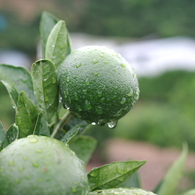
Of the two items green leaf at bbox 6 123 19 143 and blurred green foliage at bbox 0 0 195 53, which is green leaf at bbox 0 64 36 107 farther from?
blurred green foliage at bbox 0 0 195 53

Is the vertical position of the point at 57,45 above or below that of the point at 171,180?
above

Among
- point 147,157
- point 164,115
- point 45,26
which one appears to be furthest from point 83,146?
point 164,115

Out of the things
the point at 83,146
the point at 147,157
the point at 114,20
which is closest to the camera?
the point at 83,146

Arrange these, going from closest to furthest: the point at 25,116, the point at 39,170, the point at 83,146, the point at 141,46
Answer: the point at 39,170
the point at 25,116
the point at 83,146
the point at 141,46

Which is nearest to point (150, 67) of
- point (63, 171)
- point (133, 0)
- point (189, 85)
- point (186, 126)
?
point (189, 85)

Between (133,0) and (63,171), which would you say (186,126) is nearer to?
(63,171)

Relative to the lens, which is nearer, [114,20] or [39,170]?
[39,170]

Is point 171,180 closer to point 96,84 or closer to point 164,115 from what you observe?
point 96,84

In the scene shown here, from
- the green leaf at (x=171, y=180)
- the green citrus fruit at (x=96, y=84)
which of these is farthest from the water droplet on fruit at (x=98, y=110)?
the green leaf at (x=171, y=180)
